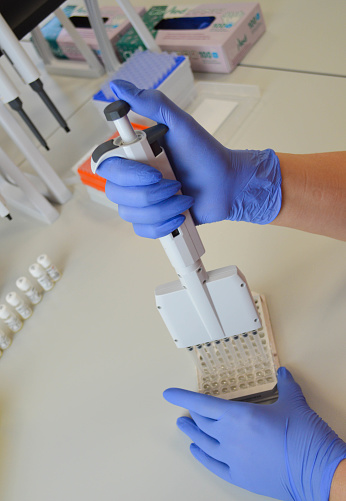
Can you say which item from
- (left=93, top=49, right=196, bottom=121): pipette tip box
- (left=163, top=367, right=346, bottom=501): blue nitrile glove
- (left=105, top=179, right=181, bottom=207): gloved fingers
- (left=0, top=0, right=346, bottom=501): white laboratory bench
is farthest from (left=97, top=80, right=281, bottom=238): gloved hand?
(left=93, top=49, right=196, bottom=121): pipette tip box

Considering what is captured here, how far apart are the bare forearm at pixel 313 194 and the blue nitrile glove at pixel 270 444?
32 centimetres

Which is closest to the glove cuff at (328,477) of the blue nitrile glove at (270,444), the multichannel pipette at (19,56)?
the blue nitrile glove at (270,444)

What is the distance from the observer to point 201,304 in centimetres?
97

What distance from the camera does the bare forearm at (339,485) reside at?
33.3 inches

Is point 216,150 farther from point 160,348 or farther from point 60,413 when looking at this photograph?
point 60,413

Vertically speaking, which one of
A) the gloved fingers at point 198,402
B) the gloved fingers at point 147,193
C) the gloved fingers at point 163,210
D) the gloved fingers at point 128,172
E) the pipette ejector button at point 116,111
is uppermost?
the pipette ejector button at point 116,111

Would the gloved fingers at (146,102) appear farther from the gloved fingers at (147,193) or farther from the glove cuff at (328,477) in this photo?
the glove cuff at (328,477)

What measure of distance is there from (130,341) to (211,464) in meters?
0.39

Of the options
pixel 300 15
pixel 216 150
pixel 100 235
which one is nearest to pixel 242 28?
pixel 300 15

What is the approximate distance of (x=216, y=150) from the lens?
0.97 metres

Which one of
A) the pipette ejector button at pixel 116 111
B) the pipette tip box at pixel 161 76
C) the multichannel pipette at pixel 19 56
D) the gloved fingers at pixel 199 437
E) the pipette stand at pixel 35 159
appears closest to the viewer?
the pipette ejector button at pixel 116 111

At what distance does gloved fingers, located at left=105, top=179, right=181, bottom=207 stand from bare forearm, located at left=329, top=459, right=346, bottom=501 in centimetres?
55

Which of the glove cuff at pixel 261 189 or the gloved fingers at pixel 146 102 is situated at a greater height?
the gloved fingers at pixel 146 102

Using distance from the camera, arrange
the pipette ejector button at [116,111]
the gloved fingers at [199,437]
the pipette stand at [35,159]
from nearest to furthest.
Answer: the pipette ejector button at [116,111] < the gloved fingers at [199,437] < the pipette stand at [35,159]
